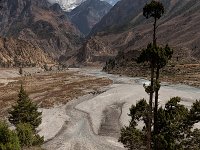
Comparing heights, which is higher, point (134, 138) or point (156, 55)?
point (156, 55)

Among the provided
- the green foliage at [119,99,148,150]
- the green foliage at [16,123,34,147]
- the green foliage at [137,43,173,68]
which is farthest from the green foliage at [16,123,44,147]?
the green foliage at [137,43,173,68]

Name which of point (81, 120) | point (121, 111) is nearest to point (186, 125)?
point (81, 120)

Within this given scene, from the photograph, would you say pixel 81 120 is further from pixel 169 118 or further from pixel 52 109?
pixel 169 118

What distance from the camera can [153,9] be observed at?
88.7 ft

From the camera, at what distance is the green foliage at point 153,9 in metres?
26.8

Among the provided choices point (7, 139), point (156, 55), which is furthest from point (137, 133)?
point (7, 139)

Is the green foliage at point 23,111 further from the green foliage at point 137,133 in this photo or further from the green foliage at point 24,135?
the green foliage at point 137,133

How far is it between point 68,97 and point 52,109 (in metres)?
22.3

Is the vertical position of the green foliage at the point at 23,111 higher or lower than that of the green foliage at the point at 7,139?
lower

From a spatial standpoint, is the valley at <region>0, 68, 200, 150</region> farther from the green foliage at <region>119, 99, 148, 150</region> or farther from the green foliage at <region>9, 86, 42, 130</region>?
the green foliage at <region>119, 99, 148, 150</region>

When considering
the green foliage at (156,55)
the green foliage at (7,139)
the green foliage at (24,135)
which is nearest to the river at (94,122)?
the green foliage at (24,135)

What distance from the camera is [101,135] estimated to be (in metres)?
59.8

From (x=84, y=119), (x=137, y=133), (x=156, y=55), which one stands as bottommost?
(x=84, y=119)

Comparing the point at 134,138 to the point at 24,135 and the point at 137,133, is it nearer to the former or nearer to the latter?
the point at 137,133
